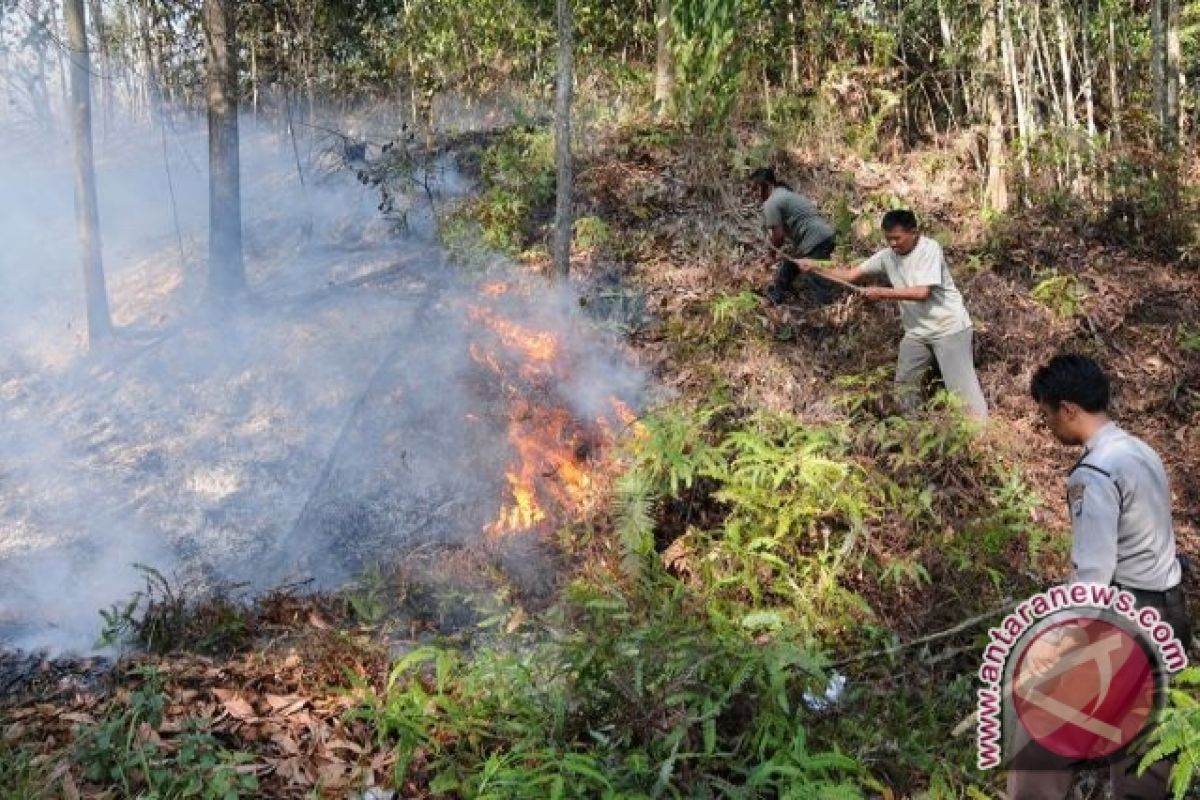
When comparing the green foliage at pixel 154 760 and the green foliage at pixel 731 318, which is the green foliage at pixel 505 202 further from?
the green foliage at pixel 154 760

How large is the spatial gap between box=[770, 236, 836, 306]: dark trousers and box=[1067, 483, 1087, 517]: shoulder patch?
5.49 metres

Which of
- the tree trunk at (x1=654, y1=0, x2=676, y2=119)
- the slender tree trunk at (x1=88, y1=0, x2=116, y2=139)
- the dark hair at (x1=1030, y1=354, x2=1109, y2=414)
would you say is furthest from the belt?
the slender tree trunk at (x1=88, y1=0, x2=116, y2=139)

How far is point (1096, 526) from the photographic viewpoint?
2.94 m

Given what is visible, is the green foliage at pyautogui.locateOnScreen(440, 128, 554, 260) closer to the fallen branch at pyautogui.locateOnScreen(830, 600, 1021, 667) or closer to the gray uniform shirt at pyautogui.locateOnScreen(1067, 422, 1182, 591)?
the fallen branch at pyautogui.locateOnScreen(830, 600, 1021, 667)

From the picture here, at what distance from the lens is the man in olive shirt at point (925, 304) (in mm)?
6219

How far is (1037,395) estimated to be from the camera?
3195mm

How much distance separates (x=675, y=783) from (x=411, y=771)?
3.83 ft

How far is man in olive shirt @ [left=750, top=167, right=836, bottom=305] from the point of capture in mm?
8305

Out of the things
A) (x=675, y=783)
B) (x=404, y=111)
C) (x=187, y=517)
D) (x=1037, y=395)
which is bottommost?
(x=187, y=517)

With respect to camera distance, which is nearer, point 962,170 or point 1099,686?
point 1099,686

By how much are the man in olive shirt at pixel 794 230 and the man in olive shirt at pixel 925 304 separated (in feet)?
5.78

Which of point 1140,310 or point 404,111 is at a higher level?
point 404,111

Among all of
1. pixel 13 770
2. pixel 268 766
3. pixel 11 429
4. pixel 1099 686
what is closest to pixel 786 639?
pixel 1099 686

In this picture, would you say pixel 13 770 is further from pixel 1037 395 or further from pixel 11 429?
pixel 11 429
